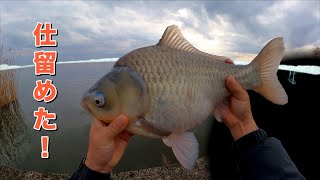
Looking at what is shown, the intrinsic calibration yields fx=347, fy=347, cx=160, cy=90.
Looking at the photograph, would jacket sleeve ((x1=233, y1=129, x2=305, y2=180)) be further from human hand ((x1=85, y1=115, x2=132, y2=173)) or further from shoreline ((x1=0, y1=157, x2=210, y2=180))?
shoreline ((x1=0, y1=157, x2=210, y2=180))

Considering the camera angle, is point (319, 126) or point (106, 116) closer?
point (106, 116)

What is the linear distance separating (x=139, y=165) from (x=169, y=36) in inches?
115

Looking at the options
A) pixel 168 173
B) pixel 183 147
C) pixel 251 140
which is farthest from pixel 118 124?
pixel 168 173

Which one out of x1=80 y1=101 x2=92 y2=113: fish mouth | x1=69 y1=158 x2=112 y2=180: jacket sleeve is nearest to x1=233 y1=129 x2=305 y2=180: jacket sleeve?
x1=69 y1=158 x2=112 y2=180: jacket sleeve

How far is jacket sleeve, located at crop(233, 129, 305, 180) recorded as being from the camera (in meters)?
1.49

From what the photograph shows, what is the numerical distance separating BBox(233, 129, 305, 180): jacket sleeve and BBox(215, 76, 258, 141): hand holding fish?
35 millimetres

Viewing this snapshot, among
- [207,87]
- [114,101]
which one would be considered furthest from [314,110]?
[114,101]

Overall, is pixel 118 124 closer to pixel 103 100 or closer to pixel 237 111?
pixel 103 100

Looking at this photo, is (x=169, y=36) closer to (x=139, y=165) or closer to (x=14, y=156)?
(x=139, y=165)

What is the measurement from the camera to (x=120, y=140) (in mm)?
1411

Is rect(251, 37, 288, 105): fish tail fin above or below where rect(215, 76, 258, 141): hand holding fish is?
above

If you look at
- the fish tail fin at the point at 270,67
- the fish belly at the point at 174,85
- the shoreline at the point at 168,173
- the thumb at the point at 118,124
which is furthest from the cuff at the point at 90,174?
the shoreline at the point at 168,173

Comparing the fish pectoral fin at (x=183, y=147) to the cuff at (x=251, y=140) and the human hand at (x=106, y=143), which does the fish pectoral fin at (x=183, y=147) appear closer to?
the human hand at (x=106, y=143)

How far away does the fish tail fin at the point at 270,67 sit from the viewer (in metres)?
1.47
